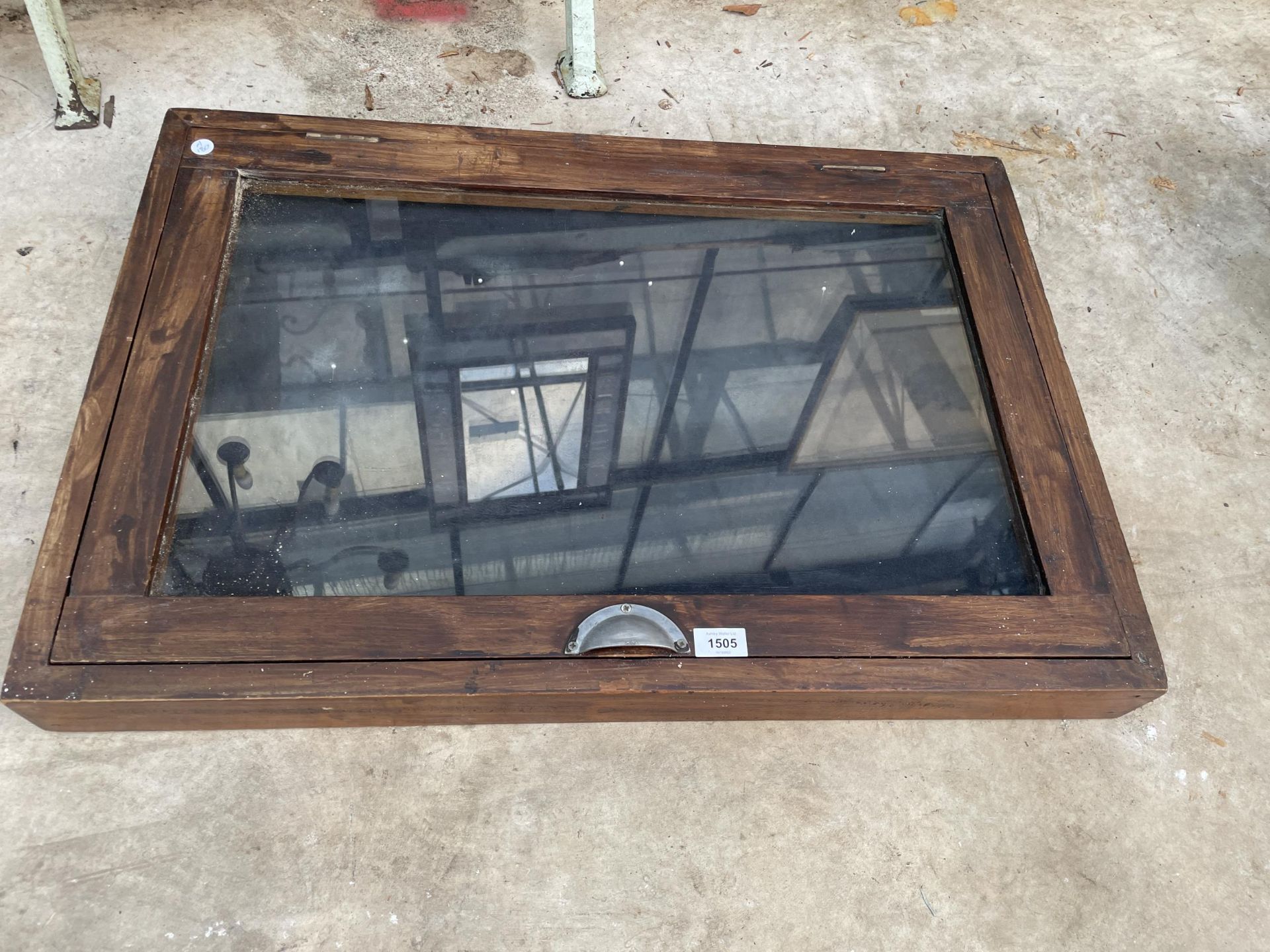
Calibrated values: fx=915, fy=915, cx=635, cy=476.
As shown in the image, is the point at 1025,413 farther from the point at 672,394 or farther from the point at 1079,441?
the point at 672,394

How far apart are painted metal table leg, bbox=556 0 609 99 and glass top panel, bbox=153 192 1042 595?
71cm

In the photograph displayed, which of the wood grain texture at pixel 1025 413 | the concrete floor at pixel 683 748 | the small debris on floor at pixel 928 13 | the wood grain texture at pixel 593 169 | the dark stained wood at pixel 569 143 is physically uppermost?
the dark stained wood at pixel 569 143

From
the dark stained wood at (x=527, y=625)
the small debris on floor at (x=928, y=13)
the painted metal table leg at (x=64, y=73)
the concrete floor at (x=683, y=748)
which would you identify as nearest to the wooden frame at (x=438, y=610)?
the dark stained wood at (x=527, y=625)

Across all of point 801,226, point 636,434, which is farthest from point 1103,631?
point 801,226

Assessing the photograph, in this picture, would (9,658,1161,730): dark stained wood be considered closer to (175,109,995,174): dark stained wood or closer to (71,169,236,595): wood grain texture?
(71,169,236,595): wood grain texture

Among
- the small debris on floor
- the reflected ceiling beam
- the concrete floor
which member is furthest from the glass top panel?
the small debris on floor

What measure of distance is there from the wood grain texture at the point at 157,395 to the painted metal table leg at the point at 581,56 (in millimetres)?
902

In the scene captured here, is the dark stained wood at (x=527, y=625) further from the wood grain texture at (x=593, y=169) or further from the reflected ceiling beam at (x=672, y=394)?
the wood grain texture at (x=593, y=169)

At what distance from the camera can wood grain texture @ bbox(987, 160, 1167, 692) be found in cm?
118

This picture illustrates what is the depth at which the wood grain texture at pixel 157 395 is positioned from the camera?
1.06 meters

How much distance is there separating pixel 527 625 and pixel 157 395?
554mm

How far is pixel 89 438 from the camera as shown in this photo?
1.11 m

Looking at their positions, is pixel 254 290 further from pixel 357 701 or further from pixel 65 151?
pixel 65 151

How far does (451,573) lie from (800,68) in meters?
1.62
